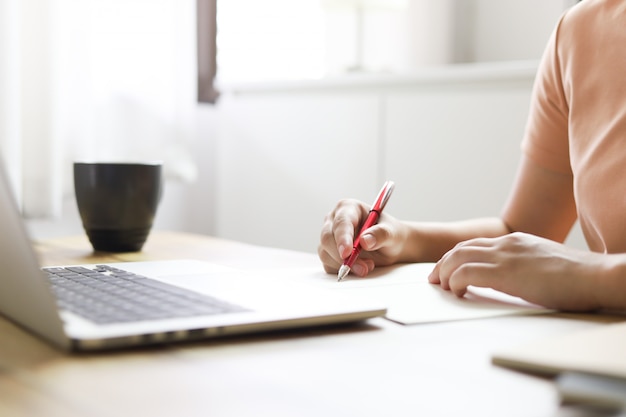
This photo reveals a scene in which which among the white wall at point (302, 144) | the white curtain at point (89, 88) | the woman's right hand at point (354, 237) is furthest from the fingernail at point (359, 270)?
the white curtain at point (89, 88)

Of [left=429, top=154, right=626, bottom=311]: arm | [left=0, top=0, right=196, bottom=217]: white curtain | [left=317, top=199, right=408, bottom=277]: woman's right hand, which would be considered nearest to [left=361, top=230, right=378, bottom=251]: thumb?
[left=317, top=199, right=408, bottom=277]: woman's right hand

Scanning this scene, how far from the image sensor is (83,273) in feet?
2.41

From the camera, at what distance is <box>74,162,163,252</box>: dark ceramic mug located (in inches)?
40.3

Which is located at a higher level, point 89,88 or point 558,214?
point 89,88

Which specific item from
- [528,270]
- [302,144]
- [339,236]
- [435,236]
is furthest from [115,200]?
[302,144]

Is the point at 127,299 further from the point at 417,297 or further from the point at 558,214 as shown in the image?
the point at 558,214

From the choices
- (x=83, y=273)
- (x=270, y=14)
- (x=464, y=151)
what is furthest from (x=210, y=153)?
(x=83, y=273)

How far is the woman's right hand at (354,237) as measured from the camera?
2.90ft

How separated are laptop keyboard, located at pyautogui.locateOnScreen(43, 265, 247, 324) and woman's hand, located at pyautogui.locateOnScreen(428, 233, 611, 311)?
0.25 metres

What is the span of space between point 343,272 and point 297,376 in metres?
0.39

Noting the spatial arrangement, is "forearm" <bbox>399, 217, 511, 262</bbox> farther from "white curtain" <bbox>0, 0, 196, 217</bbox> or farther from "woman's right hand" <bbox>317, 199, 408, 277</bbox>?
"white curtain" <bbox>0, 0, 196, 217</bbox>

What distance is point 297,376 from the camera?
0.46 m

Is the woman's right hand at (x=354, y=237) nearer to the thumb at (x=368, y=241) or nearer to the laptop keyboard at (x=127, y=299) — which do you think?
the thumb at (x=368, y=241)

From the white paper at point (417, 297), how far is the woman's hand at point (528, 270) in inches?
0.5
